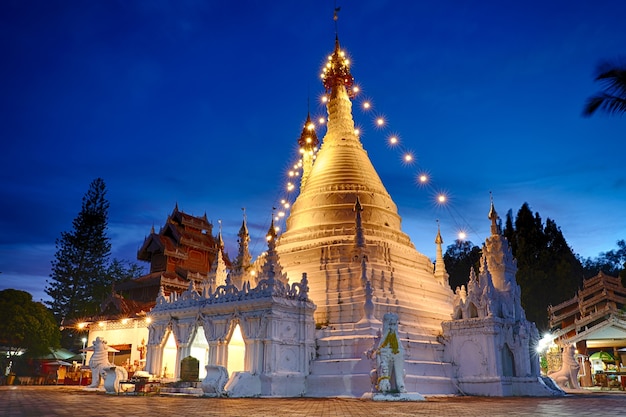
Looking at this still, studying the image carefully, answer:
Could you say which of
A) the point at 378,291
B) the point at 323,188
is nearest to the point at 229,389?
the point at 378,291

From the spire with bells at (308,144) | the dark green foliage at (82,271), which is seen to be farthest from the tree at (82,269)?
the spire with bells at (308,144)

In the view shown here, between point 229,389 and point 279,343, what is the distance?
8.54 feet

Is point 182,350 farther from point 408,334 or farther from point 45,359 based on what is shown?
point 45,359

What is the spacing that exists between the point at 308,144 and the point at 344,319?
23625mm

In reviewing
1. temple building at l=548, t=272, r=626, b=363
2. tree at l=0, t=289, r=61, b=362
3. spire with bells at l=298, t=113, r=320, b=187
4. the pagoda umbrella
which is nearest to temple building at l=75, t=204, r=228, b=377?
tree at l=0, t=289, r=61, b=362

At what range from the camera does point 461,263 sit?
6128cm

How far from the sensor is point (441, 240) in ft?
116

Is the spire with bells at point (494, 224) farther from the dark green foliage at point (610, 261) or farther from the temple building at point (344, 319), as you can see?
the dark green foliage at point (610, 261)

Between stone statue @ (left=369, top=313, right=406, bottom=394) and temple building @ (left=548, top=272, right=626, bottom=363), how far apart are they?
19504 millimetres

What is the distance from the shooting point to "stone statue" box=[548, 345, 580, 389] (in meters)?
25.8

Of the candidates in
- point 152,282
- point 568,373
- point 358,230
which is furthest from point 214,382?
point 152,282

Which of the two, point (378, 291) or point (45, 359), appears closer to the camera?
point (378, 291)

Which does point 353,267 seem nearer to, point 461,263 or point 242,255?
point 242,255

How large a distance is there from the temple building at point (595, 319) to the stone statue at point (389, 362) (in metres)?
19.5
